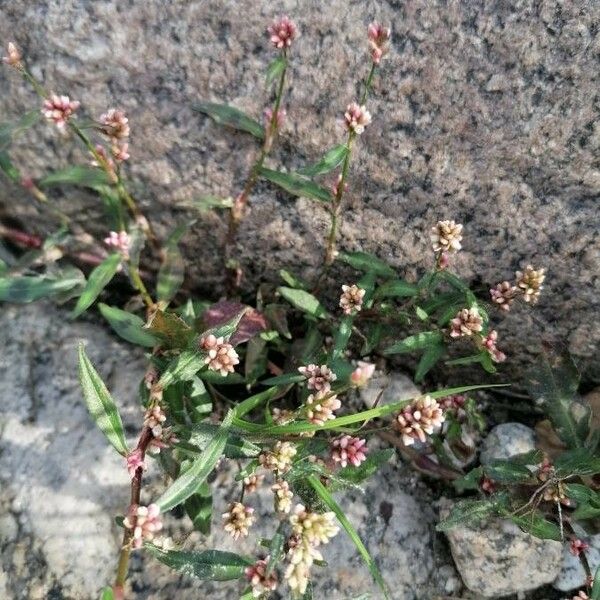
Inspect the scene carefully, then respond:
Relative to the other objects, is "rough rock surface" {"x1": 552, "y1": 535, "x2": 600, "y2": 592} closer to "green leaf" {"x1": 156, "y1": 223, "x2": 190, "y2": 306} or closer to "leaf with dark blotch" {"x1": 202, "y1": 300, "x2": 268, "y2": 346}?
"leaf with dark blotch" {"x1": 202, "y1": 300, "x2": 268, "y2": 346}

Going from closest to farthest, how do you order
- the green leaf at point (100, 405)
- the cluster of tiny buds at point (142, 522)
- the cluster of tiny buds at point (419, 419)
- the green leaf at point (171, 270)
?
the cluster of tiny buds at point (142, 522) < the cluster of tiny buds at point (419, 419) < the green leaf at point (100, 405) < the green leaf at point (171, 270)

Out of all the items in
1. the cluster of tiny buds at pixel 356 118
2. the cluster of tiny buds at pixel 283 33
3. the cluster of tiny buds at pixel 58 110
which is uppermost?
the cluster of tiny buds at pixel 283 33

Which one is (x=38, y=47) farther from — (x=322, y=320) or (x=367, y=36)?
(x=322, y=320)

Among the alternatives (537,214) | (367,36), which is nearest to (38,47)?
(367,36)

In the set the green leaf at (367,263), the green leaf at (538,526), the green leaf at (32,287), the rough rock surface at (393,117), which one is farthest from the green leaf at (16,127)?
the green leaf at (538,526)

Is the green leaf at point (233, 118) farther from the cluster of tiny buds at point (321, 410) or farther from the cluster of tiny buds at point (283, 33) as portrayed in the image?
the cluster of tiny buds at point (321, 410)

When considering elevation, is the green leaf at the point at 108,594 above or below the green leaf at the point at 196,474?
below

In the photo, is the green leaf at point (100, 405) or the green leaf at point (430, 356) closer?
the green leaf at point (100, 405)
